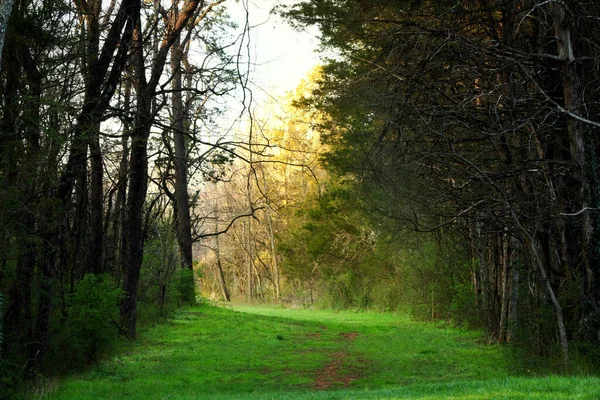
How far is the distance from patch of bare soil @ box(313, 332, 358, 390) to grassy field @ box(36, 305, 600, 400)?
0.07 feet

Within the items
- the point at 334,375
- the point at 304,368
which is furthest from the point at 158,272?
the point at 334,375

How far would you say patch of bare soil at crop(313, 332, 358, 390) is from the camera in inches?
528

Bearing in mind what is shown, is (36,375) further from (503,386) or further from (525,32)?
(525,32)

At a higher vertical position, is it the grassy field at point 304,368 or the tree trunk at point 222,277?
the tree trunk at point 222,277

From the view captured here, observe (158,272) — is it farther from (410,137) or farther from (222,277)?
(222,277)

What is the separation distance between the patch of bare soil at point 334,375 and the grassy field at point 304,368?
0.07ft

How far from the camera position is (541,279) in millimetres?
12109

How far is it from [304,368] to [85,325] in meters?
4.69

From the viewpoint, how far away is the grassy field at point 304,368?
908 cm

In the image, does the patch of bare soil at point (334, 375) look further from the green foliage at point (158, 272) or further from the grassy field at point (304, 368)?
the green foliage at point (158, 272)

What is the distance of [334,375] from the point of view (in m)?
14.6

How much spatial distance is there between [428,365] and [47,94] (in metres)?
9.72

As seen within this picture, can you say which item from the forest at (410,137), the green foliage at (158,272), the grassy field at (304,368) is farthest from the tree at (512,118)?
the green foliage at (158,272)

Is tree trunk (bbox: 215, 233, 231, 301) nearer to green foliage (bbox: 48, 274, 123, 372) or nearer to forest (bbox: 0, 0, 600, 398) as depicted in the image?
forest (bbox: 0, 0, 600, 398)
